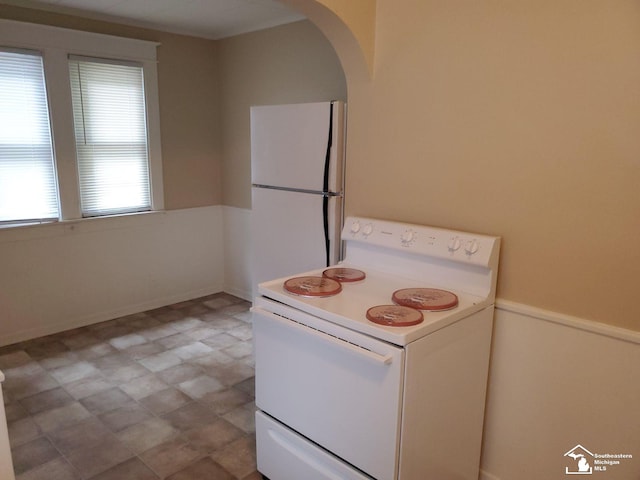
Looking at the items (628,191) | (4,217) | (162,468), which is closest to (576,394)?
(628,191)

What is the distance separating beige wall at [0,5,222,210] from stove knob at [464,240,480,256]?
3.18 meters

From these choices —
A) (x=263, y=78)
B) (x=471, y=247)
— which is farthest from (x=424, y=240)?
(x=263, y=78)

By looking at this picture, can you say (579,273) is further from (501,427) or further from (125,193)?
(125,193)

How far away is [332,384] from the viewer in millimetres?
A: 1703

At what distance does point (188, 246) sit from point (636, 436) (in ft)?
12.5

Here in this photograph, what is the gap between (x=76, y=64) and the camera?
3.61 m

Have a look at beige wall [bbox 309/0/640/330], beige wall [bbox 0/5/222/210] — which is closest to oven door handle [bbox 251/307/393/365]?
→ beige wall [bbox 309/0/640/330]

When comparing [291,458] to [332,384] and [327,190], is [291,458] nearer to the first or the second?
[332,384]

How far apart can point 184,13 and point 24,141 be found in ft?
5.07

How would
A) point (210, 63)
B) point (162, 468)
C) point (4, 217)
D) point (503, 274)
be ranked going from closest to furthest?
1. point (503, 274)
2. point (162, 468)
3. point (4, 217)
4. point (210, 63)

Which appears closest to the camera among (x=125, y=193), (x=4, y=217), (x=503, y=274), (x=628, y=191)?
(x=628, y=191)

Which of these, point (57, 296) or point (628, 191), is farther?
point (57, 296)

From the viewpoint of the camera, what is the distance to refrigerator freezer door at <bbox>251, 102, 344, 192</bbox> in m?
2.51

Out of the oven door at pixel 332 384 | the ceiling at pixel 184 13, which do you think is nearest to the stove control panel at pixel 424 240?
the oven door at pixel 332 384
